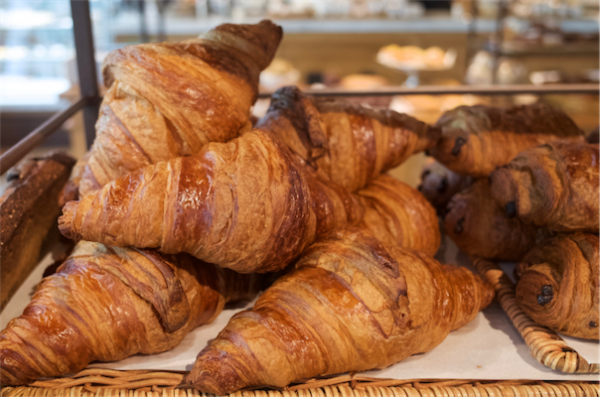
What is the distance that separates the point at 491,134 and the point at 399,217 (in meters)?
0.32

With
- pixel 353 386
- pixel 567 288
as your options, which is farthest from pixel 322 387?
pixel 567 288

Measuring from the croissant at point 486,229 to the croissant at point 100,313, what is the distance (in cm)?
64

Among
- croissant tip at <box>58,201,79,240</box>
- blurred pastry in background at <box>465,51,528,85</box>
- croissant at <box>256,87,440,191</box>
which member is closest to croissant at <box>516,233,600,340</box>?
croissant at <box>256,87,440,191</box>

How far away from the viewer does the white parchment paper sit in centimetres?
86

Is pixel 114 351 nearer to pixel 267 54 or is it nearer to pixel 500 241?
pixel 267 54

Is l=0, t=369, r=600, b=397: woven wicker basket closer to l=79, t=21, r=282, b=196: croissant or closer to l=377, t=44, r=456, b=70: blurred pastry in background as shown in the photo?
l=79, t=21, r=282, b=196: croissant

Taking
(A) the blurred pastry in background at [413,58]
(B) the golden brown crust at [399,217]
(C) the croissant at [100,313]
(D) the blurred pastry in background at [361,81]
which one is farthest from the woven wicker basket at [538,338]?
(A) the blurred pastry in background at [413,58]

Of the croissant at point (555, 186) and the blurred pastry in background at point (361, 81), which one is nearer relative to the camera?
the croissant at point (555, 186)

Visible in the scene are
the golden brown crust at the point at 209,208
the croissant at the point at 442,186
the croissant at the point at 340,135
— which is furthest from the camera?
the croissant at the point at 442,186

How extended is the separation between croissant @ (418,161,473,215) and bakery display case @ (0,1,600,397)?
10.2 inches

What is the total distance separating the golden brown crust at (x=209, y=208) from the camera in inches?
29.2

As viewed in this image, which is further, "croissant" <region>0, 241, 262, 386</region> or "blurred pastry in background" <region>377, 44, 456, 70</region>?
"blurred pastry in background" <region>377, 44, 456, 70</region>

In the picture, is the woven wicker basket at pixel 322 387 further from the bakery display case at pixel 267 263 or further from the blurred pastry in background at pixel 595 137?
the blurred pastry in background at pixel 595 137

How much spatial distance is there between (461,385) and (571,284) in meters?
0.27
